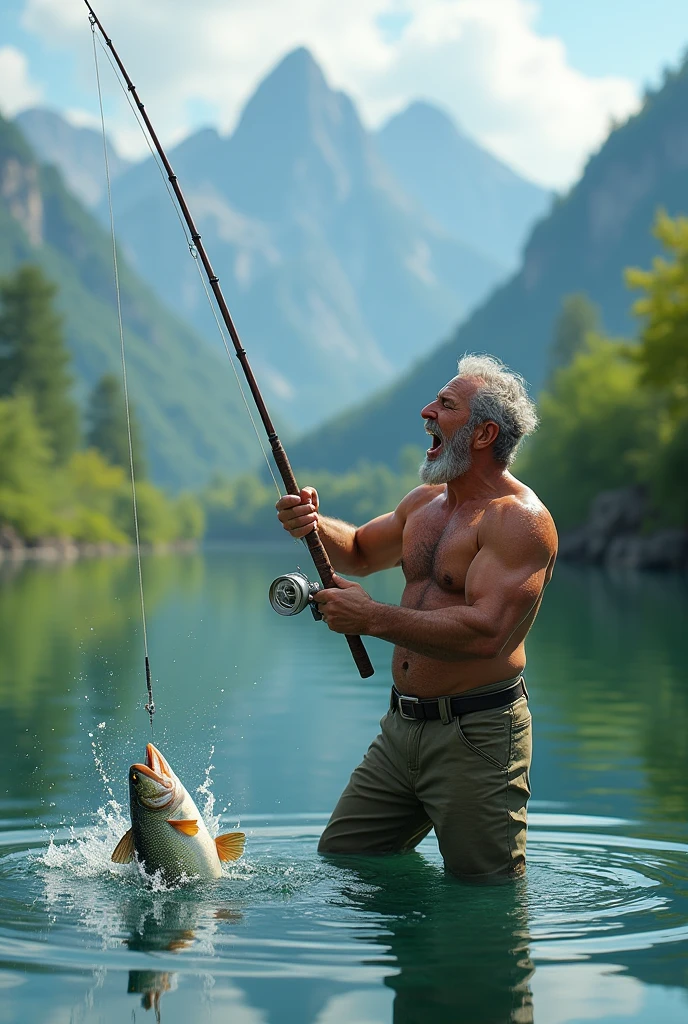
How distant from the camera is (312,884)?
21.4 ft

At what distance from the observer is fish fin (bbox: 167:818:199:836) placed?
5.91 metres

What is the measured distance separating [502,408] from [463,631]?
1003 mm

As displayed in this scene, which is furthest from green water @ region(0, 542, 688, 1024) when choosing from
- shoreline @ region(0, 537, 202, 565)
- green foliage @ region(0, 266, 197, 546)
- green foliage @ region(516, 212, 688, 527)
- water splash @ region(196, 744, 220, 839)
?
green foliage @ region(0, 266, 197, 546)

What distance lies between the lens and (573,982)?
518 centimetres

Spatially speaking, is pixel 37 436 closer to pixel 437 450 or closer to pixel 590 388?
pixel 590 388

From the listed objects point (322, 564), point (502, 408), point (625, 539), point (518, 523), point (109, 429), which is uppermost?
point (109, 429)

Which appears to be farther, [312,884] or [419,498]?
[419,498]

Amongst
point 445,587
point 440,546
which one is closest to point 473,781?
point 445,587

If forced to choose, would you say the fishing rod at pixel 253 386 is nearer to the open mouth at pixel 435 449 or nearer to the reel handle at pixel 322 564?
the reel handle at pixel 322 564

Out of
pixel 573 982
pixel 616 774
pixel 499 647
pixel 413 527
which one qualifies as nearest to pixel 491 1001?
pixel 573 982

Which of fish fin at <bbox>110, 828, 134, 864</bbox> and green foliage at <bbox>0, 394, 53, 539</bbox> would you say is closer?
fish fin at <bbox>110, 828, 134, 864</bbox>

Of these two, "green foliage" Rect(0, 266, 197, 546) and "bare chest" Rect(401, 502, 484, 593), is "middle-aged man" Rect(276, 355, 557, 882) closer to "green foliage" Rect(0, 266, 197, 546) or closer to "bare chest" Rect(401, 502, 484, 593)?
"bare chest" Rect(401, 502, 484, 593)

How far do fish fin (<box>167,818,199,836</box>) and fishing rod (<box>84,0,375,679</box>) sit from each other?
36.4 inches

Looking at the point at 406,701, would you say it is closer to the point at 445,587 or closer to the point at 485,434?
the point at 445,587
